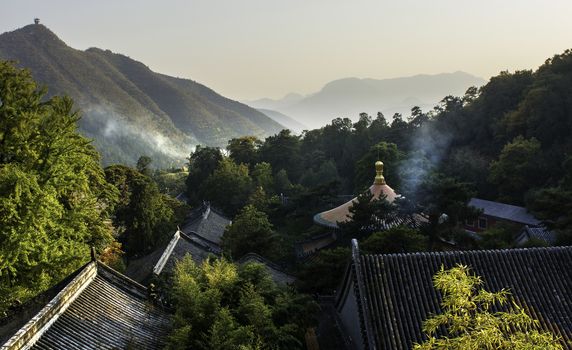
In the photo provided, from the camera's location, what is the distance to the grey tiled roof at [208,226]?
31.2 metres

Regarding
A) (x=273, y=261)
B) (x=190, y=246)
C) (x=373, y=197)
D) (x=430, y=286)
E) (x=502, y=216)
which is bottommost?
(x=190, y=246)

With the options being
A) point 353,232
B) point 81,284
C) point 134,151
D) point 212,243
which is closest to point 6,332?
point 81,284

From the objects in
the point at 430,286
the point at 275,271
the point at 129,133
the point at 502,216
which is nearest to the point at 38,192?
the point at 275,271

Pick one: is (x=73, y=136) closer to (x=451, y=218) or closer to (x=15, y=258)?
(x=15, y=258)

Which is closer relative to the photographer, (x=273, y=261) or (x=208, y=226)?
(x=273, y=261)

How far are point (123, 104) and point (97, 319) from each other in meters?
110

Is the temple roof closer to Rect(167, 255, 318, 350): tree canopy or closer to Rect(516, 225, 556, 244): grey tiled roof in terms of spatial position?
Rect(516, 225, 556, 244): grey tiled roof

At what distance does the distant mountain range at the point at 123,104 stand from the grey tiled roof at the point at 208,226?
59.2 metres

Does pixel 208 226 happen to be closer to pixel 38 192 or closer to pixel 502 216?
pixel 38 192

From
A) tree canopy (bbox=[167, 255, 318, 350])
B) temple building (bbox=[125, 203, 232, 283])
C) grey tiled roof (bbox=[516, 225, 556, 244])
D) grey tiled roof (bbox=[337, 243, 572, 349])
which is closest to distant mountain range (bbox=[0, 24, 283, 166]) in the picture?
temple building (bbox=[125, 203, 232, 283])

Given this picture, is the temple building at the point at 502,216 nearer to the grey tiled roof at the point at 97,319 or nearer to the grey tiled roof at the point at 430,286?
the grey tiled roof at the point at 430,286

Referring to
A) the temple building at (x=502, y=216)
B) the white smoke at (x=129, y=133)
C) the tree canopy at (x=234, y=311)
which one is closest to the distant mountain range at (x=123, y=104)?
the white smoke at (x=129, y=133)

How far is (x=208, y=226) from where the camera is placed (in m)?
33.2

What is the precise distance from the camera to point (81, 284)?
1087cm
